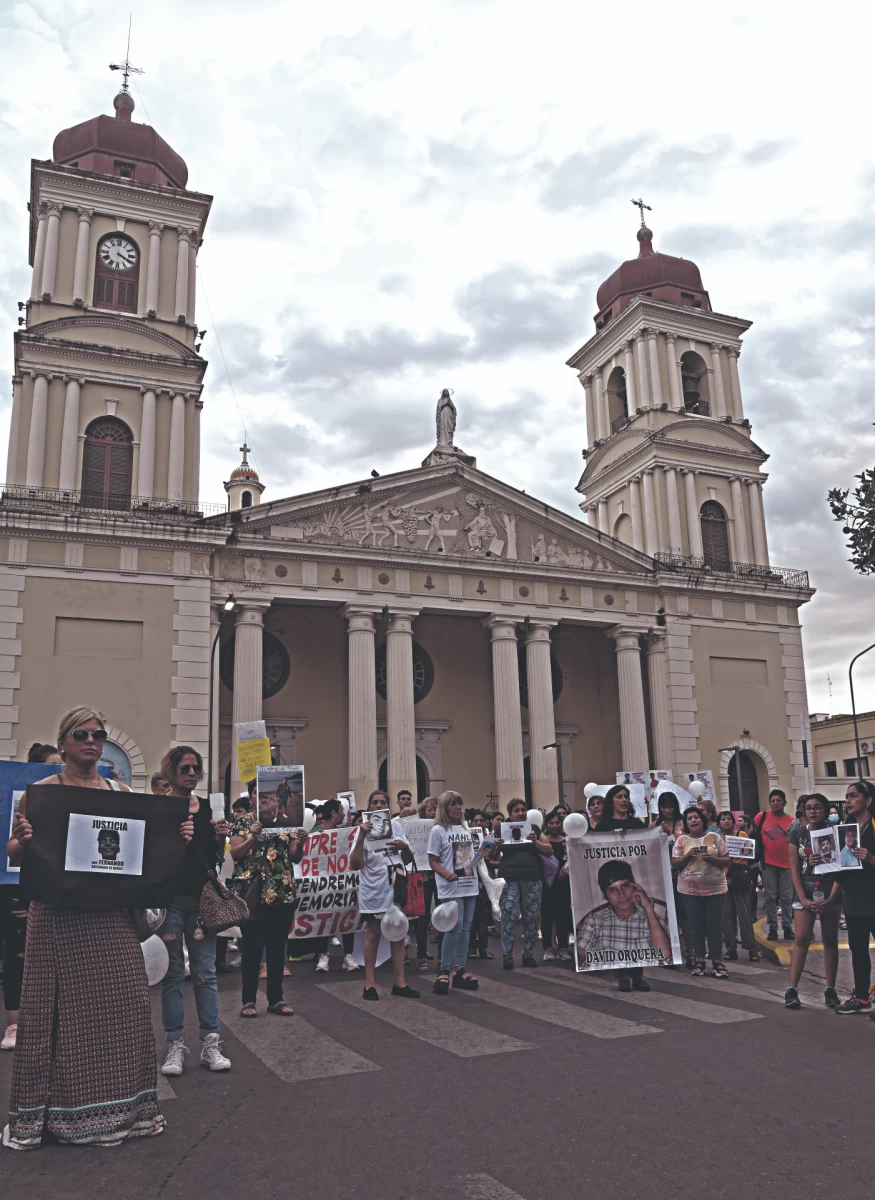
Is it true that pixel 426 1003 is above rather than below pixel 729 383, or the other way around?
below

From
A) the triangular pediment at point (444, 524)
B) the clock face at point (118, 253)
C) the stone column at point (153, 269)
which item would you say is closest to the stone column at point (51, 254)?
the clock face at point (118, 253)

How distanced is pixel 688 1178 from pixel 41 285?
101 feet

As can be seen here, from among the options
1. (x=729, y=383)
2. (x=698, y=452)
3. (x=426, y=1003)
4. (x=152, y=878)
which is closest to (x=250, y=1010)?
(x=426, y=1003)

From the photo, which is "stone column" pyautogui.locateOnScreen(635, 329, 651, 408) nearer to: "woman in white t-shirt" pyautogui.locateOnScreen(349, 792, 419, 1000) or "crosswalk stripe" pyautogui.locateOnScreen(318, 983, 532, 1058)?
"woman in white t-shirt" pyautogui.locateOnScreen(349, 792, 419, 1000)

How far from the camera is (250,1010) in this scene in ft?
28.2

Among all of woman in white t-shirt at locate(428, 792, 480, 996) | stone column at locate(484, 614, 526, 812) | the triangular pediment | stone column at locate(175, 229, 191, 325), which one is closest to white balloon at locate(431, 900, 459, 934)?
woman in white t-shirt at locate(428, 792, 480, 996)

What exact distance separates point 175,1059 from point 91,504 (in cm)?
2392

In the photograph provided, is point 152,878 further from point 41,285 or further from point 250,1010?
point 41,285

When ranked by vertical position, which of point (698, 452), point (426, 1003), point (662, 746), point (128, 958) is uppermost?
point (698, 452)

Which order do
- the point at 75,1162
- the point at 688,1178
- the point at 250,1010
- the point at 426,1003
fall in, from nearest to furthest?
the point at 688,1178
the point at 75,1162
the point at 250,1010
the point at 426,1003

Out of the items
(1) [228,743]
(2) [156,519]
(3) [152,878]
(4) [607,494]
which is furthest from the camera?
(4) [607,494]

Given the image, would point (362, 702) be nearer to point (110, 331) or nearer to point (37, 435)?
point (37, 435)

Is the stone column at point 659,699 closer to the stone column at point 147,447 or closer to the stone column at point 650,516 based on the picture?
the stone column at point 650,516

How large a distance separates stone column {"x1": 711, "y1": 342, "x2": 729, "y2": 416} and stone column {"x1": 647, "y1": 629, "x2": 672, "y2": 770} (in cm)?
1033
